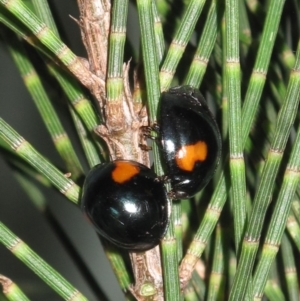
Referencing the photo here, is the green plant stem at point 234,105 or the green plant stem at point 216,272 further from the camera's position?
the green plant stem at point 216,272

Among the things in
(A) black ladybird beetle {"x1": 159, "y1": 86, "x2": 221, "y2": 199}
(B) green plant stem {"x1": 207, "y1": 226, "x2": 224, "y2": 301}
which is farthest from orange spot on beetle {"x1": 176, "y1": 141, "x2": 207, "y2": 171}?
(B) green plant stem {"x1": 207, "y1": 226, "x2": 224, "y2": 301}

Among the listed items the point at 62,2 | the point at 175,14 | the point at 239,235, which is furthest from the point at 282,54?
the point at 62,2

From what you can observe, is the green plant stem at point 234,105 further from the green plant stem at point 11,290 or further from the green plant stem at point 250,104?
the green plant stem at point 11,290

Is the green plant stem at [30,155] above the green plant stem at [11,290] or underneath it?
above

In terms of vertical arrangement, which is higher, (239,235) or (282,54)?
(282,54)

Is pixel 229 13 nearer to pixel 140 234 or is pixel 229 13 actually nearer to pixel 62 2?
pixel 140 234

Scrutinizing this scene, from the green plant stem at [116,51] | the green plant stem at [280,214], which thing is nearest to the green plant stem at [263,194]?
the green plant stem at [280,214]
